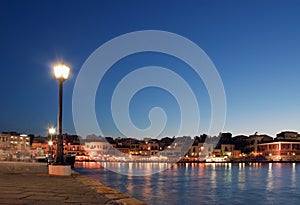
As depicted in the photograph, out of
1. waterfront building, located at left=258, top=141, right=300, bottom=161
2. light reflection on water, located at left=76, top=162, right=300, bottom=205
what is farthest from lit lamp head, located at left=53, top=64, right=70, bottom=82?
waterfront building, located at left=258, top=141, right=300, bottom=161

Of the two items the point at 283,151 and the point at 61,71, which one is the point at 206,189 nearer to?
the point at 61,71

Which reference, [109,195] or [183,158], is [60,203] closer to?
[109,195]

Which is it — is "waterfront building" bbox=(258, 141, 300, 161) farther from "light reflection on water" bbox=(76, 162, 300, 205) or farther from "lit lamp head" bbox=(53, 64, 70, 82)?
"lit lamp head" bbox=(53, 64, 70, 82)

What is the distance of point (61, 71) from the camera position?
58.7 ft

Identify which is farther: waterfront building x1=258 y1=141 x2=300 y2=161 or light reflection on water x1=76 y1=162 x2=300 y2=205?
waterfront building x1=258 y1=141 x2=300 y2=161

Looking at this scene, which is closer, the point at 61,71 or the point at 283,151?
the point at 61,71

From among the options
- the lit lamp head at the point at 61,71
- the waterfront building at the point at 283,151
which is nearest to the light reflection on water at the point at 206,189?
the lit lamp head at the point at 61,71

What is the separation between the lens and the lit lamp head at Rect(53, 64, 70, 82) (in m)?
17.9

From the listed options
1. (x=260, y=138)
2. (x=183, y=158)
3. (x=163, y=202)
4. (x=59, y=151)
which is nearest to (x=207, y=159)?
(x=183, y=158)

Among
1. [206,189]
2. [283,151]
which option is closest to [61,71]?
[206,189]

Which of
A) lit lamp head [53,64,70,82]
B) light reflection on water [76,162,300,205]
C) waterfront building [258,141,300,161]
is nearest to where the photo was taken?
lit lamp head [53,64,70,82]

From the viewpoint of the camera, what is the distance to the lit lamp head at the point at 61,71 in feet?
58.7

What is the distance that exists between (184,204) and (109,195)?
2110cm

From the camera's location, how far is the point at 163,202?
30766 mm
